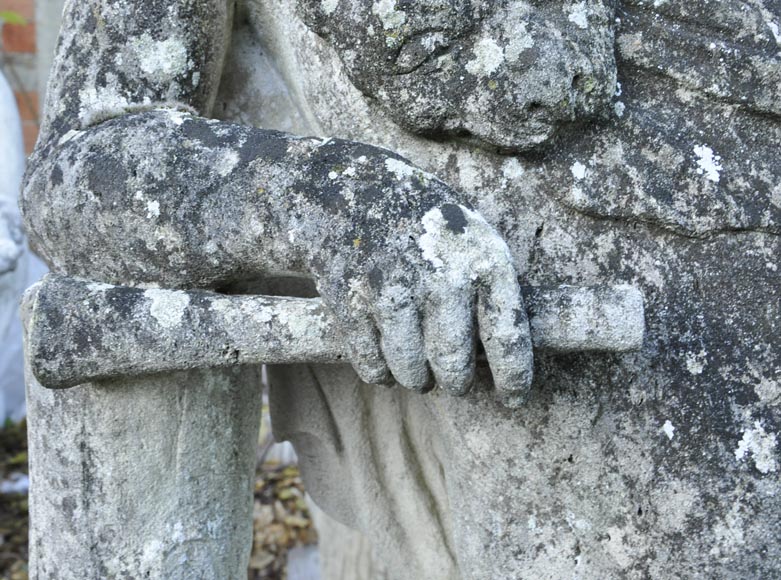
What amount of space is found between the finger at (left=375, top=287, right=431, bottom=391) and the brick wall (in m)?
3.38

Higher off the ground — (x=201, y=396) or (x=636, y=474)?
(x=201, y=396)

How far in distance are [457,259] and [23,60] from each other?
3549 millimetres

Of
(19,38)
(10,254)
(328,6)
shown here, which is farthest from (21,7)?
(328,6)

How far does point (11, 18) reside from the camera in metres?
3.55

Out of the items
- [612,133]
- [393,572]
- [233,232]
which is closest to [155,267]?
[233,232]

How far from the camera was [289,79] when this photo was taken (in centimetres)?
112

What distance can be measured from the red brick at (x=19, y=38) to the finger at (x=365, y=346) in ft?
11.2

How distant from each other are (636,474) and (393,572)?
438 mm

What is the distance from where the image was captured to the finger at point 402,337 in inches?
32.8

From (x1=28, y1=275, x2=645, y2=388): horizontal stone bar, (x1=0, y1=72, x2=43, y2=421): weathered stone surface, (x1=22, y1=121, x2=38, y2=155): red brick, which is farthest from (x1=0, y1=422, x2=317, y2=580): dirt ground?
(x1=28, y1=275, x2=645, y2=388): horizontal stone bar

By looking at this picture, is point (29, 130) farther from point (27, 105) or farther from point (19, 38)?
point (19, 38)

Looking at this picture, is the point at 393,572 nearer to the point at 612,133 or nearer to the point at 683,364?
the point at 683,364


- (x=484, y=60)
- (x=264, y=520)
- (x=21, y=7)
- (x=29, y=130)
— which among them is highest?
(x=21, y=7)

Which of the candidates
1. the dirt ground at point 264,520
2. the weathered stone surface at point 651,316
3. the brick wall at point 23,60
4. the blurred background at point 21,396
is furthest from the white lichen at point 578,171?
the brick wall at point 23,60
